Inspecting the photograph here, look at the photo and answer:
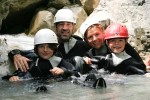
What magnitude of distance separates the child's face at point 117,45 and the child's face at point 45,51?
1.10m

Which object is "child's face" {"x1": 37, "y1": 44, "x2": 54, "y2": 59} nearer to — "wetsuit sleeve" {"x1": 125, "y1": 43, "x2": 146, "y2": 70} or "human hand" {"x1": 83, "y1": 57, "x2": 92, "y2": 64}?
"human hand" {"x1": 83, "y1": 57, "x2": 92, "y2": 64}

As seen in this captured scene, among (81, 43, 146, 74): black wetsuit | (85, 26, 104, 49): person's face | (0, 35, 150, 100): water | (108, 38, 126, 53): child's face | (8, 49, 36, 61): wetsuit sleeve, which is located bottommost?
(0, 35, 150, 100): water

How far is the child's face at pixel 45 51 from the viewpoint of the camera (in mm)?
5930

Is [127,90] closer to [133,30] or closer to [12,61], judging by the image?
[12,61]

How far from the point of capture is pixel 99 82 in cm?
492

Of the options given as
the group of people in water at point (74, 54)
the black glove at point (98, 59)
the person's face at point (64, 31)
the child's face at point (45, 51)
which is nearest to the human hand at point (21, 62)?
the group of people in water at point (74, 54)

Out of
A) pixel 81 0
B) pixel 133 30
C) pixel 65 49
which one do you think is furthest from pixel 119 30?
pixel 81 0

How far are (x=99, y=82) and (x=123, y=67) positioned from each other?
1.47 meters

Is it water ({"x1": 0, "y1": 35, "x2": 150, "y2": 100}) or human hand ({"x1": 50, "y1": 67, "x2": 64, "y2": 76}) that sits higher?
human hand ({"x1": 50, "y1": 67, "x2": 64, "y2": 76})

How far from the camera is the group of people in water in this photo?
5961 millimetres

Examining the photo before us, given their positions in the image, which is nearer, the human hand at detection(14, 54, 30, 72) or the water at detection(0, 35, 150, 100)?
the water at detection(0, 35, 150, 100)

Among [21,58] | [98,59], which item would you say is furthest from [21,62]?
[98,59]

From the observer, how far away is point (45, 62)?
5945 mm

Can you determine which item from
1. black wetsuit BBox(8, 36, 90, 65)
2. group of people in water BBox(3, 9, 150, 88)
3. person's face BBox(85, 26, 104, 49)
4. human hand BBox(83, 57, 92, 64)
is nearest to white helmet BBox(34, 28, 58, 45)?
group of people in water BBox(3, 9, 150, 88)
